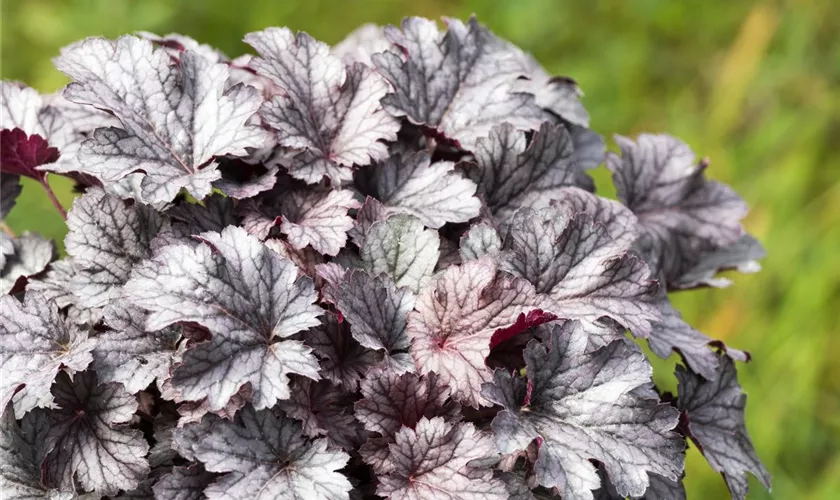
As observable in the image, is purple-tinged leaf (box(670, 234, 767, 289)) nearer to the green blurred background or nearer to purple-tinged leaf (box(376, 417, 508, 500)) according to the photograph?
purple-tinged leaf (box(376, 417, 508, 500))

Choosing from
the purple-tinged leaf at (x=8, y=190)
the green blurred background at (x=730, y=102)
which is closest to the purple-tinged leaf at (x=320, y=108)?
the purple-tinged leaf at (x=8, y=190)

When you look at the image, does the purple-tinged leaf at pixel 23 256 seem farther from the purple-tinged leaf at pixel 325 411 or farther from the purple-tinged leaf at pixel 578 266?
the purple-tinged leaf at pixel 578 266

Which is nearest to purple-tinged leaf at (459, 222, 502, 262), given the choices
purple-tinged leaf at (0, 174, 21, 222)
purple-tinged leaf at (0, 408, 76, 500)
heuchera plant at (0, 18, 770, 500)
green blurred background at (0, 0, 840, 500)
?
heuchera plant at (0, 18, 770, 500)

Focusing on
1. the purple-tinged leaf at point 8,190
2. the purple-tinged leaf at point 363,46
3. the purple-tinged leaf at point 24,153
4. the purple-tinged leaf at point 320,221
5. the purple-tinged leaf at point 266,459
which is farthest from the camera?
the purple-tinged leaf at point 363,46

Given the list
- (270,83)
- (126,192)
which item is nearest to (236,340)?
(126,192)

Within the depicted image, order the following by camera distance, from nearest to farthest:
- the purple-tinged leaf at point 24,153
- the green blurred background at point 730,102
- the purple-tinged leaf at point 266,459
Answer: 1. the purple-tinged leaf at point 266,459
2. the purple-tinged leaf at point 24,153
3. the green blurred background at point 730,102

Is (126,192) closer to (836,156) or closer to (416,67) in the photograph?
(416,67)

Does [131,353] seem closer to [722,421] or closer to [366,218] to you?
[366,218]
